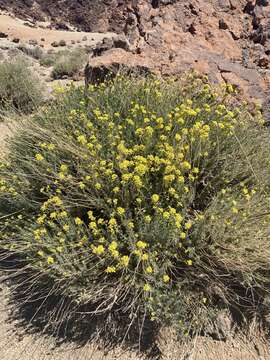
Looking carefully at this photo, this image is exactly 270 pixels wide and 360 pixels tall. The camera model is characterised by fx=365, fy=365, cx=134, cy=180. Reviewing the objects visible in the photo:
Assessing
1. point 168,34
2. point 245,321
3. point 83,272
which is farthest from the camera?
point 168,34

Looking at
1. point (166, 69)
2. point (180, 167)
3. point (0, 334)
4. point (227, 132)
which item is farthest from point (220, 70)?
point (0, 334)

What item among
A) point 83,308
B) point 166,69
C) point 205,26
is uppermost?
point 205,26

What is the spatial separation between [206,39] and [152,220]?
12.1 ft

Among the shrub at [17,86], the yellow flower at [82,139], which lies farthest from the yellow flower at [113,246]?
the shrub at [17,86]

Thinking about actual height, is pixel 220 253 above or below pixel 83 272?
above

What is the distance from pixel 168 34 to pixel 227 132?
2.64 meters

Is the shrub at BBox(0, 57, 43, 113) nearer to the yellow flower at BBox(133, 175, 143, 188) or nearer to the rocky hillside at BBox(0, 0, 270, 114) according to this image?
the rocky hillside at BBox(0, 0, 270, 114)

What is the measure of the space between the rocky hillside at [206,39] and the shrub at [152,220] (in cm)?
155

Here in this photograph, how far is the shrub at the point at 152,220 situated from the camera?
2803 mm

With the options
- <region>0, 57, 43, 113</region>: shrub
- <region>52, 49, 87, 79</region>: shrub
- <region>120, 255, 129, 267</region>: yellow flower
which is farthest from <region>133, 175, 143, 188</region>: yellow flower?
<region>52, 49, 87, 79</region>: shrub

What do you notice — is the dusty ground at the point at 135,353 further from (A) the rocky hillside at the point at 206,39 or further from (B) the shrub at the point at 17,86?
(B) the shrub at the point at 17,86

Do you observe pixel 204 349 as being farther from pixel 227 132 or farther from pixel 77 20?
pixel 77 20

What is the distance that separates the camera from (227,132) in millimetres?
3588

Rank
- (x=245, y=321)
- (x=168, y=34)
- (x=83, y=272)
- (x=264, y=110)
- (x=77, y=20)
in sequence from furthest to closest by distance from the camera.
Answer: (x=77, y=20), (x=168, y=34), (x=264, y=110), (x=245, y=321), (x=83, y=272)
